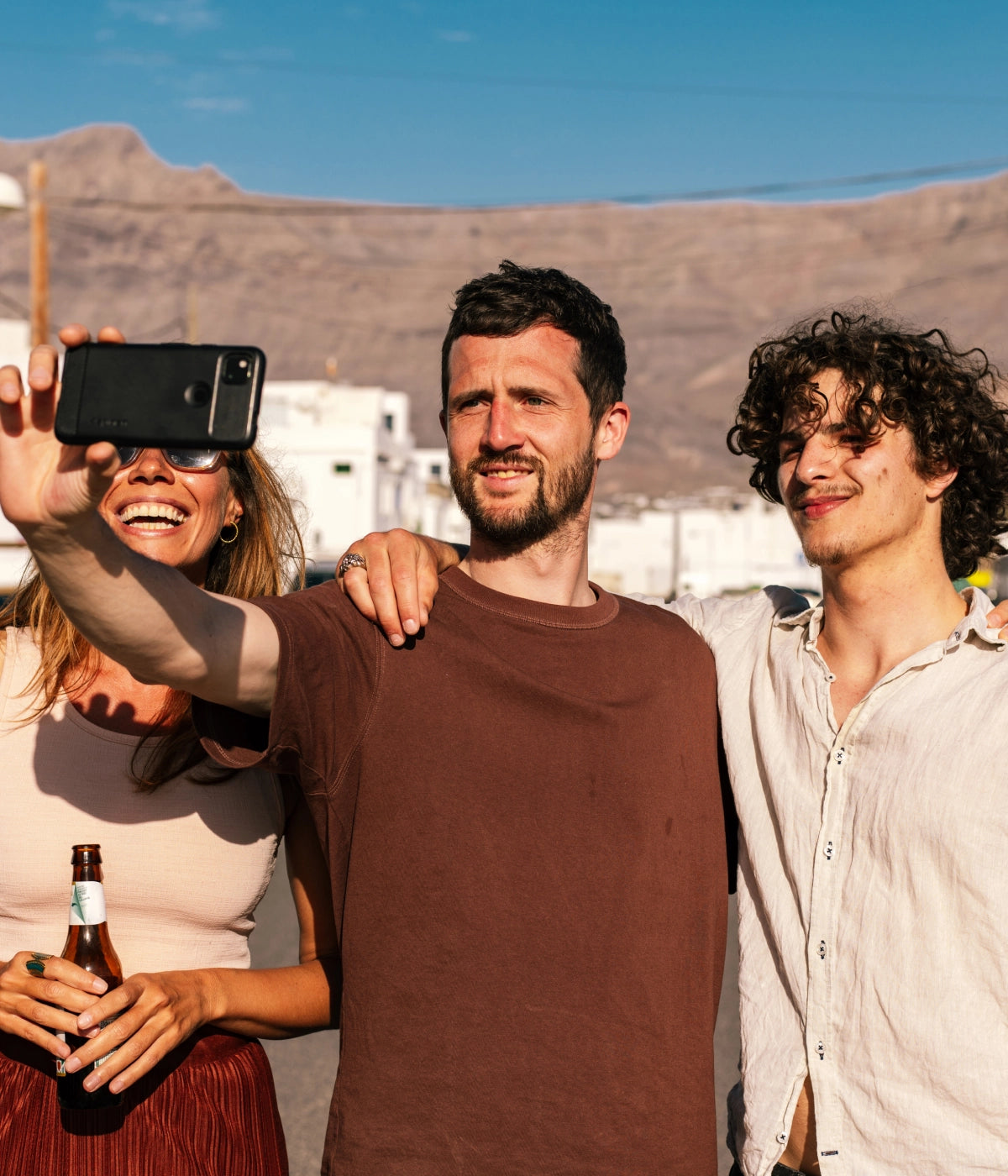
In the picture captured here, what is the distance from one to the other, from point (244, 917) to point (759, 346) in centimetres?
193

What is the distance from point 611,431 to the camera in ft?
10.3

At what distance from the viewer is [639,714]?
271 centimetres

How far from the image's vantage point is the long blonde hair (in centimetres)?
267

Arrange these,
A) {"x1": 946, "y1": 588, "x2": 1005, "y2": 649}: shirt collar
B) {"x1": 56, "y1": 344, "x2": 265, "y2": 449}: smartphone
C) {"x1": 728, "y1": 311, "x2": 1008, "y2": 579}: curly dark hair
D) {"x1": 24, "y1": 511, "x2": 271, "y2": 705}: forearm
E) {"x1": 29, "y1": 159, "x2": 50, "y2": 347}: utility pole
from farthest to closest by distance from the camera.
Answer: {"x1": 29, "y1": 159, "x2": 50, "y2": 347}: utility pole, {"x1": 728, "y1": 311, "x2": 1008, "y2": 579}: curly dark hair, {"x1": 946, "y1": 588, "x2": 1005, "y2": 649}: shirt collar, {"x1": 24, "y1": 511, "x2": 271, "y2": 705}: forearm, {"x1": 56, "y1": 344, "x2": 265, "y2": 449}: smartphone

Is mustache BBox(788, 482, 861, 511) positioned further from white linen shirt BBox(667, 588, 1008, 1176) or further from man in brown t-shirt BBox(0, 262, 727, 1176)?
man in brown t-shirt BBox(0, 262, 727, 1176)

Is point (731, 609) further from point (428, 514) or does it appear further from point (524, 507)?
point (428, 514)

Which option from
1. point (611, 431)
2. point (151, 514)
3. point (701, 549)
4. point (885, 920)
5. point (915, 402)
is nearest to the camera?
point (885, 920)

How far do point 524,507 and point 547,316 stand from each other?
1.46ft

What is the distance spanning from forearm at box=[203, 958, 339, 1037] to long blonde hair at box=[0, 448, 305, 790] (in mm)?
419

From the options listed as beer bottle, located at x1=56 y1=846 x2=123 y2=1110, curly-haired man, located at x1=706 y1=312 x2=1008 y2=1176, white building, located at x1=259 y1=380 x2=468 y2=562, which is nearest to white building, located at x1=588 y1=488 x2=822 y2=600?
white building, located at x1=259 y1=380 x2=468 y2=562

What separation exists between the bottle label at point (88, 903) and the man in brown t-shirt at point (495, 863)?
0.37 m

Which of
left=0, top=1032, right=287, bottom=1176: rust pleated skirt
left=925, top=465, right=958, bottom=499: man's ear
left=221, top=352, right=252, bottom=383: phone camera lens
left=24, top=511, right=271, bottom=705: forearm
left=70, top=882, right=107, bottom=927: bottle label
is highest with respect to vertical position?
left=925, top=465, right=958, bottom=499: man's ear

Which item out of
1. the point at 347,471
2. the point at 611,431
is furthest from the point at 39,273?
the point at 347,471

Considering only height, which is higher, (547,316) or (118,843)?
(547,316)
